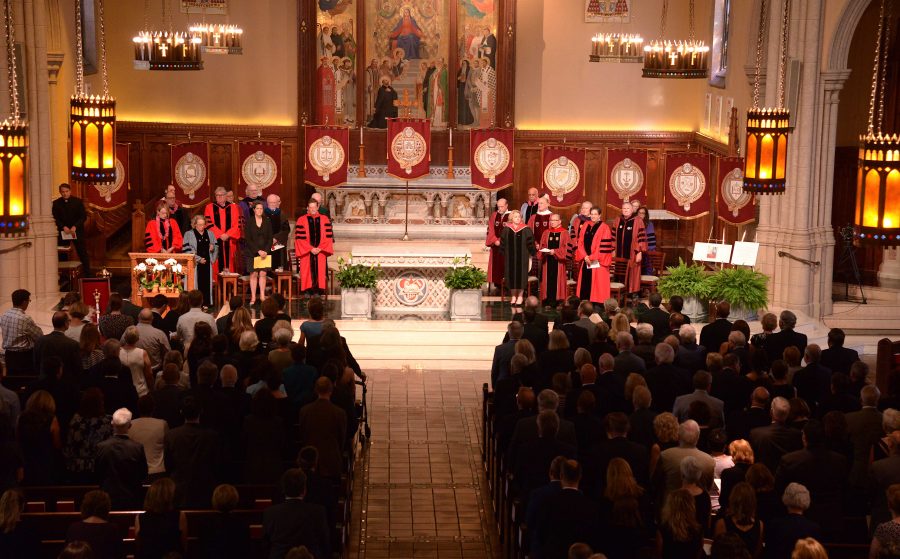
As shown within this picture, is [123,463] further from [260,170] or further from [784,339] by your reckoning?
[260,170]

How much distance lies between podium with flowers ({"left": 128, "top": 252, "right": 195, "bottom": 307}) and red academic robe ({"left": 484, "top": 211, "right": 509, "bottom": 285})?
201 inches

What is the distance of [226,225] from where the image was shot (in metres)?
20.5

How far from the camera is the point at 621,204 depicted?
21.9 meters

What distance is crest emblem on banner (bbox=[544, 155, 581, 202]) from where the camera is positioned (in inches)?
868

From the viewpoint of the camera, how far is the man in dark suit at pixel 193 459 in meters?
9.73

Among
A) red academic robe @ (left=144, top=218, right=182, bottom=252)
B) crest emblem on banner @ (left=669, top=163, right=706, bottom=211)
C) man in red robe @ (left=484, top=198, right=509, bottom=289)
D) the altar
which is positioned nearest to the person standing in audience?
the altar

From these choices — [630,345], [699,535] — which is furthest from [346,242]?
[699,535]

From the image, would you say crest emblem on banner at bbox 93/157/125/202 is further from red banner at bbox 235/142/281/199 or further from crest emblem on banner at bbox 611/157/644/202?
crest emblem on banner at bbox 611/157/644/202

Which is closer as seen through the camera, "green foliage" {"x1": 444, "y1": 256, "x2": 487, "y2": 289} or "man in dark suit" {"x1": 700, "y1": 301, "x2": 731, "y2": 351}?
"man in dark suit" {"x1": 700, "y1": 301, "x2": 731, "y2": 351}

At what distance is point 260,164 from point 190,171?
126 cm

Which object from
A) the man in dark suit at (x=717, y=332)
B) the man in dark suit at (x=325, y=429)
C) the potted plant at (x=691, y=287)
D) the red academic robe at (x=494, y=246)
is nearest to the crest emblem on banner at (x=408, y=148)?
the red academic robe at (x=494, y=246)

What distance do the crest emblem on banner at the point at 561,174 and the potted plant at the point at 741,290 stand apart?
4.17m

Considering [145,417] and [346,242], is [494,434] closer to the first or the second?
[145,417]

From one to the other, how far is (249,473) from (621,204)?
42.0ft
